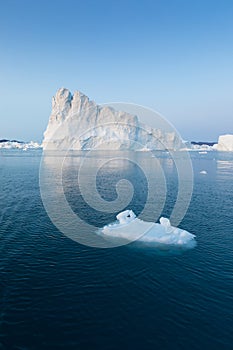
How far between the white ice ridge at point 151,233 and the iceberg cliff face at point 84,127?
432ft

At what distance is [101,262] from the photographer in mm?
19234

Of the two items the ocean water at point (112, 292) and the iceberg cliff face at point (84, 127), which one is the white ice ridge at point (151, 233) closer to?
the ocean water at point (112, 292)

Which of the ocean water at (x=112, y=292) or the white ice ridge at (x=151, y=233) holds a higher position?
the white ice ridge at (x=151, y=233)

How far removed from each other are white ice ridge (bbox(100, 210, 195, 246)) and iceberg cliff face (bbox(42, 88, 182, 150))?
132 metres

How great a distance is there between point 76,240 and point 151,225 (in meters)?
7.45

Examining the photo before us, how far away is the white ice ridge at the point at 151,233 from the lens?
74.9 ft

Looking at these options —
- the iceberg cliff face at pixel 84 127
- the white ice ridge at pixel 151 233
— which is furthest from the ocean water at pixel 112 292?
the iceberg cliff face at pixel 84 127

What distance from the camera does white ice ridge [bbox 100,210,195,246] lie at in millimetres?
22844

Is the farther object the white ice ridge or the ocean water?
the white ice ridge

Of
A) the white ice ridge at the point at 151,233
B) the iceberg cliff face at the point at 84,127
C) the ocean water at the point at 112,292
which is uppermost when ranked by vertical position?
the iceberg cliff face at the point at 84,127

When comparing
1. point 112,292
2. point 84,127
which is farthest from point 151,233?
point 84,127

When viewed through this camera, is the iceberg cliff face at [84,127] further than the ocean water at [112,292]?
Yes

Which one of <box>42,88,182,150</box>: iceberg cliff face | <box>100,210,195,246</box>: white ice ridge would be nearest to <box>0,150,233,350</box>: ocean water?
<box>100,210,195,246</box>: white ice ridge

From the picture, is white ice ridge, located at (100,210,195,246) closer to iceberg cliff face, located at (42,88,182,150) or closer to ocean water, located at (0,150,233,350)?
ocean water, located at (0,150,233,350)
